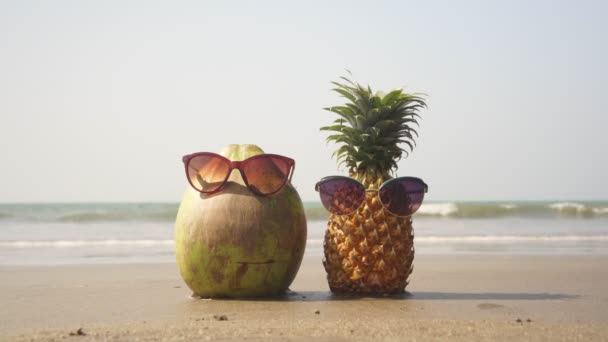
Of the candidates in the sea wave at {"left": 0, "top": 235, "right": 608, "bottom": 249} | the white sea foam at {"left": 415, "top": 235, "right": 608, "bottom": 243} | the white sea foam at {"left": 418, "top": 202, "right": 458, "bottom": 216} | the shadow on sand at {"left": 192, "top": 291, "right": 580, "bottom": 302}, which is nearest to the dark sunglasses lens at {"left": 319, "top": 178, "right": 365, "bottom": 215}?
the shadow on sand at {"left": 192, "top": 291, "right": 580, "bottom": 302}

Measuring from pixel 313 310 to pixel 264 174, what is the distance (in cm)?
133

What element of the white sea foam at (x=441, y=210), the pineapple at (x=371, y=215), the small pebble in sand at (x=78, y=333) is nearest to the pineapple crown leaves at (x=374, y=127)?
the pineapple at (x=371, y=215)

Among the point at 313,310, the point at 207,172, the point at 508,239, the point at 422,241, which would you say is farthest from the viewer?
the point at 508,239

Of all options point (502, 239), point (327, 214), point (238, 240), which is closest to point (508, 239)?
point (502, 239)

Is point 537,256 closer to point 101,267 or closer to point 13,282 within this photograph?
point 101,267

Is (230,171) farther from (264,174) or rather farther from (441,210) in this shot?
(441,210)

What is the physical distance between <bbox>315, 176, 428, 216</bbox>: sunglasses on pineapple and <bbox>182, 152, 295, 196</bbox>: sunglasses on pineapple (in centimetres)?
46

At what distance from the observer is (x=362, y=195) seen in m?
6.73

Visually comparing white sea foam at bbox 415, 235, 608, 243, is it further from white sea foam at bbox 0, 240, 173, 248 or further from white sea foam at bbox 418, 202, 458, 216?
white sea foam at bbox 418, 202, 458, 216

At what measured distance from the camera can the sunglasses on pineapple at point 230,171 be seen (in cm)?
654

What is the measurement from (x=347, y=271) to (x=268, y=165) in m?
1.26

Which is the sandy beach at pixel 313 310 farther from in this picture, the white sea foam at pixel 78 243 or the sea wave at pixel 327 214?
the sea wave at pixel 327 214

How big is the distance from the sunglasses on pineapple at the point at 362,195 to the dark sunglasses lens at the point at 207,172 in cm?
98

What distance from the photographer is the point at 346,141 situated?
7.04m
